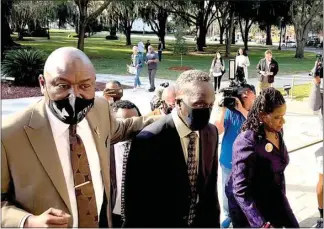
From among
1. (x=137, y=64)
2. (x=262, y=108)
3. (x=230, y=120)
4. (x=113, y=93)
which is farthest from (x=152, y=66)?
(x=262, y=108)

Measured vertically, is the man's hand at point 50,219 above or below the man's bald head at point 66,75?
below

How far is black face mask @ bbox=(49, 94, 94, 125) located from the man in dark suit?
45 cm

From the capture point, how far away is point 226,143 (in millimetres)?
4367

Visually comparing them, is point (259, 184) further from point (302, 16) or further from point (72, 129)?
point (302, 16)

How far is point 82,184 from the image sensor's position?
6.04 feet

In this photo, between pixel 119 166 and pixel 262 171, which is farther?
pixel 119 166

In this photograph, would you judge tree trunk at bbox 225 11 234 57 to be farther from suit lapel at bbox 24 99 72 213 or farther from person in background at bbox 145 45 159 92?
suit lapel at bbox 24 99 72 213

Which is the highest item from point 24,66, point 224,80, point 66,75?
point 66,75

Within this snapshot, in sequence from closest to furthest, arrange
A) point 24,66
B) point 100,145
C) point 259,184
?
point 100,145
point 259,184
point 24,66

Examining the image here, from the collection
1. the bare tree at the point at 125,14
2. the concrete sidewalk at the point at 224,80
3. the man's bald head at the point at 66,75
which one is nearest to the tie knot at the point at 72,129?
the man's bald head at the point at 66,75

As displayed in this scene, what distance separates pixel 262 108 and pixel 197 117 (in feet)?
2.54

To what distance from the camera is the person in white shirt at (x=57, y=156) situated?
169cm

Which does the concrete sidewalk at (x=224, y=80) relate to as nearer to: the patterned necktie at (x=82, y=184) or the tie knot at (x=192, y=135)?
the tie knot at (x=192, y=135)

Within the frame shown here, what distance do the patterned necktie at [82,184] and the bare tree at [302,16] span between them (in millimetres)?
21831
